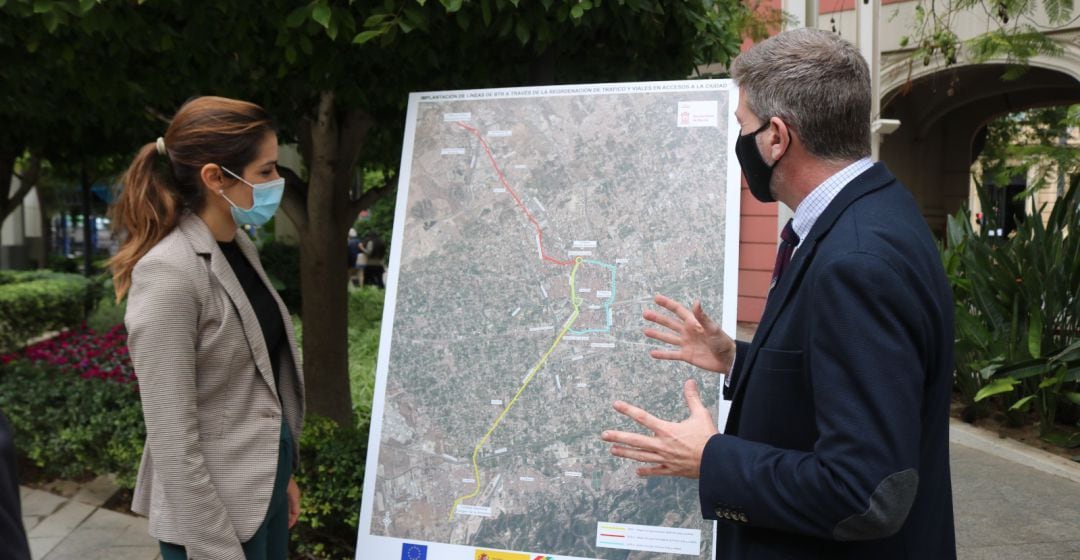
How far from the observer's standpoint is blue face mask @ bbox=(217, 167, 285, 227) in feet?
7.89

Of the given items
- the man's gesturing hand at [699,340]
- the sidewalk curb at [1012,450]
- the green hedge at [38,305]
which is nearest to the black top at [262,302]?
the man's gesturing hand at [699,340]

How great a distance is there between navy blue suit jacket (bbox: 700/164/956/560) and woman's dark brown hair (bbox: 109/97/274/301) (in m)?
1.50

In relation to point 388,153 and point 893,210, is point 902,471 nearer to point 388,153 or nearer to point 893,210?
point 893,210

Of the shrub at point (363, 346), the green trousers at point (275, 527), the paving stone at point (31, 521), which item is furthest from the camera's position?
the shrub at point (363, 346)

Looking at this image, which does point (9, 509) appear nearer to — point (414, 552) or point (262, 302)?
point (262, 302)

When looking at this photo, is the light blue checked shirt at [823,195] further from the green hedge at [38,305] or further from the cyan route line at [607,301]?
the green hedge at [38,305]

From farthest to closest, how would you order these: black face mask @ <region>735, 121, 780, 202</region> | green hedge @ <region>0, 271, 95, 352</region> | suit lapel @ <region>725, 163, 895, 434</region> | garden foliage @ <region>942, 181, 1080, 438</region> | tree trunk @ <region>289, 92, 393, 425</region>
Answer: green hedge @ <region>0, 271, 95, 352</region>, garden foliage @ <region>942, 181, 1080, 438</region>, tree trunk @ <region>289, 92, 393, 425</region>, black face mask @ <region>735, 121, 780, 202</region>, suit lapel @ <region>725, 163, 895, 434</region>

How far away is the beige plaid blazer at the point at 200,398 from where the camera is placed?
206 centimetres

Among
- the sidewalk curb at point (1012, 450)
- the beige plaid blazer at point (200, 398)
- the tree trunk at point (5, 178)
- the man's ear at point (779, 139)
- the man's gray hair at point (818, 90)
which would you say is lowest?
the sidewalk curb at point (1012, 450)

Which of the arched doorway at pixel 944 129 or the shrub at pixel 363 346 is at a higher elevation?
the arched doorway at pixel 944 129

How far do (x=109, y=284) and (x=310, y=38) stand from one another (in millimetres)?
10940

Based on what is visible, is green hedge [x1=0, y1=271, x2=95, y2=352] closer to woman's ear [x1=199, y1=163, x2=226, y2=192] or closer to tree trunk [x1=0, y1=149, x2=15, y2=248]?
tree trunk [x1=0, y1=149, x2=15, y2=248]

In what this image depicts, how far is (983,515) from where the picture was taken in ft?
16.0

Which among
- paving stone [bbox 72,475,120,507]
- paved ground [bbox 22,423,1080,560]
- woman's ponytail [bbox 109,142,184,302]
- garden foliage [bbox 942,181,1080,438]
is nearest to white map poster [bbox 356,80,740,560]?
woman's ponytail [bbox 109,142,184,302]
